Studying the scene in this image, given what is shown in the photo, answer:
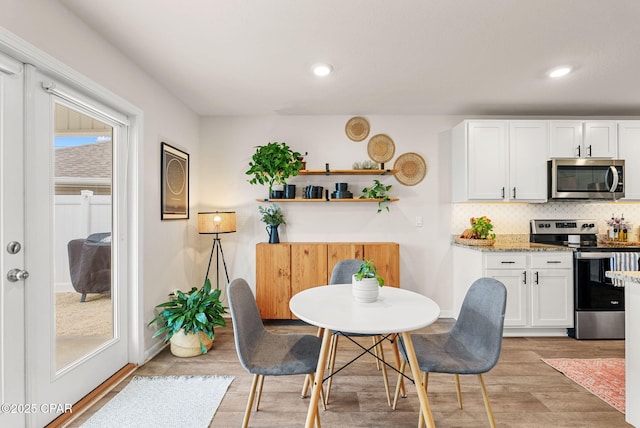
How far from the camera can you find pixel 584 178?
11.5ft

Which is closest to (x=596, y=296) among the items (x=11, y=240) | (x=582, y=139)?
(x=582, y=139)

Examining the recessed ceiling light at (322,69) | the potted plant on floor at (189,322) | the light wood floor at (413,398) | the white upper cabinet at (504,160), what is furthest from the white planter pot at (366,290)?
the white upper cabinet at (504,160)

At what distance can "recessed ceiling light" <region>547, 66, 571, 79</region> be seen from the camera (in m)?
2.68

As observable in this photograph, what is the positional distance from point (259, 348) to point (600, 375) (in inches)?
107

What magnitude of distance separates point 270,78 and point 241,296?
1969 mm

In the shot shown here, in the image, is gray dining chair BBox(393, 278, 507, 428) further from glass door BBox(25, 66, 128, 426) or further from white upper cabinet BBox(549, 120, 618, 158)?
white upper cabinet BBox(549, 120, 618, 158)

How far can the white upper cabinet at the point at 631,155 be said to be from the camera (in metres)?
3.54

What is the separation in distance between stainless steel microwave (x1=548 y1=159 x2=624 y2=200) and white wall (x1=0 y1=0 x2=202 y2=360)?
409 centimetres

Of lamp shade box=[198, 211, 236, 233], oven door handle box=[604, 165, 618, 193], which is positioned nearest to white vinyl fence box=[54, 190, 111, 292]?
lamp shade box=[198, 211, 236, 233]

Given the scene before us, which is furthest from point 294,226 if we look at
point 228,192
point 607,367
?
point 607,367

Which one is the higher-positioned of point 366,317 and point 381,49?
point 381,49

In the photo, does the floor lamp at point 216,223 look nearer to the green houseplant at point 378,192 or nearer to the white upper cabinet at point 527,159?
the green houseplant at point 378,192

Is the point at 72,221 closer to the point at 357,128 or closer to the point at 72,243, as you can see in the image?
the point at 72,243

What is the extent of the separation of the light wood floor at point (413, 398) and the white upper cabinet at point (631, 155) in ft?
5.99
